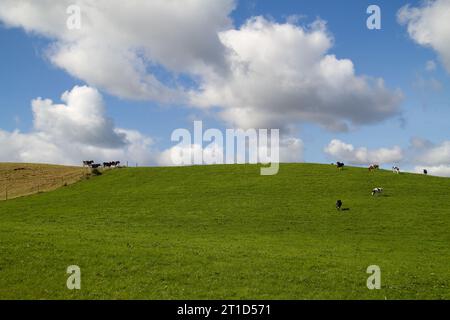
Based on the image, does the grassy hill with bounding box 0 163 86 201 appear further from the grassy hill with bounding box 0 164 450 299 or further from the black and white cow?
the black and white cow

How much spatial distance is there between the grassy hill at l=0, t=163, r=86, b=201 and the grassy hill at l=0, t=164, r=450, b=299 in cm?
667

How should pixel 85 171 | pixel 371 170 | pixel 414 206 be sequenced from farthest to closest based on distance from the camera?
pixel 85 171, pixel 371 170, pixel 414 206

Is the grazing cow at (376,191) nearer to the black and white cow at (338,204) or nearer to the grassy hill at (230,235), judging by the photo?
the grassy hill at (230,235)

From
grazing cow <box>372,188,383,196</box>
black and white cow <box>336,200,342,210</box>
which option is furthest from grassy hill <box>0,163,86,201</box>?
grazing cow <box>372,188,383,196</box>

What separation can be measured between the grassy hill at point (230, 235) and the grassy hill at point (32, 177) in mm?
6672

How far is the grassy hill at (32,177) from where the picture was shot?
77.6 m

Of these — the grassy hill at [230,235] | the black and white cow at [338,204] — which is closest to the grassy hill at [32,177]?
the grassy hill at [230,235]

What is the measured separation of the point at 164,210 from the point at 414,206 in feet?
109

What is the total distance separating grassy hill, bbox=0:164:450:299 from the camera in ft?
75.4

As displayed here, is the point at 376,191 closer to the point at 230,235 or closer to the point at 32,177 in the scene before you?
the point at 230,235

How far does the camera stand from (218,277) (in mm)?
24250

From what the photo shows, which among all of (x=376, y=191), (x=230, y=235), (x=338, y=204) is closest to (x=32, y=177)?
(x=230, y=235)
